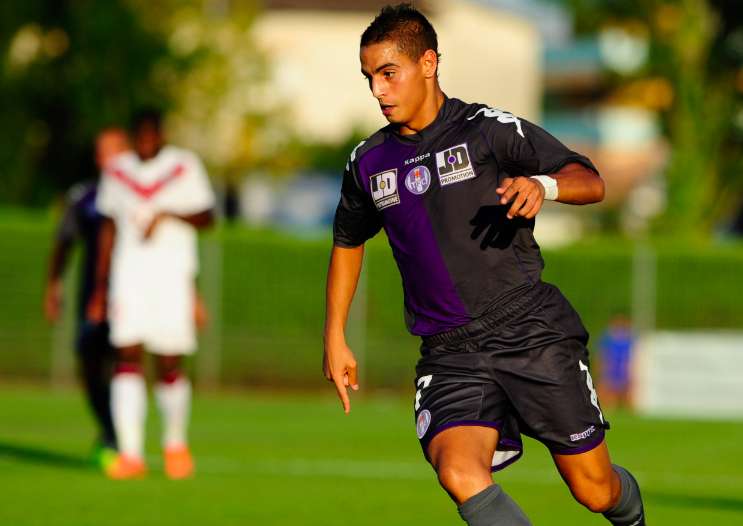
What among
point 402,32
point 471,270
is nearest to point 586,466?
point 471,270

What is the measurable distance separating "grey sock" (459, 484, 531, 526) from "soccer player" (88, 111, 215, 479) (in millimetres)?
Answer: 5630

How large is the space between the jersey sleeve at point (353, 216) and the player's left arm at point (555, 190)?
69 cm

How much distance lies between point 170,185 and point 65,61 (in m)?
17.6

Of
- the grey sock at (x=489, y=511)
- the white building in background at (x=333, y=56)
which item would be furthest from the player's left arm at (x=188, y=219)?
the white building in background at (x=333, y=56)

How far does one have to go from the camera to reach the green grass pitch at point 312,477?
986cm

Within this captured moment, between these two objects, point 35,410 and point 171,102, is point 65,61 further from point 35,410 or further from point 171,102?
point 35,410

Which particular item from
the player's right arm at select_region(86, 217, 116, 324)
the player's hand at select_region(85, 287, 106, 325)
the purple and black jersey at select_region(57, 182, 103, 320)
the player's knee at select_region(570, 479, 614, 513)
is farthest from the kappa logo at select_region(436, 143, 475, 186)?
the purple and black jersey at select_region(57, 182, 103, 320)

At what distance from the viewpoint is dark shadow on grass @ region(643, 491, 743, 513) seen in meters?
10.7

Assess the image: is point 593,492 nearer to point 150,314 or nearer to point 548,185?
point 548,185

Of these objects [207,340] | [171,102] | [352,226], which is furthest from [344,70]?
[352,226]

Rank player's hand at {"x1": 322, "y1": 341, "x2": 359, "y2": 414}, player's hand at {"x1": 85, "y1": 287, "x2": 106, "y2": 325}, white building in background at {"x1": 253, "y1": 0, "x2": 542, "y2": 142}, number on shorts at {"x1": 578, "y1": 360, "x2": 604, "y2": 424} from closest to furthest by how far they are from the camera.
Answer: number on shorts at {"x1": 578, "y1": 360, "x2": 604, "y2": 424} < player's hand at {"x1": 322, "y1": 341, "x2": 359, "y2": 414} < player's hand at {"x1": 85, "y1": 287, "x2": 106, "y2": 325} < white building in background at {"x1": 253, "y1": 0, "x2": 542, "y2": 142}

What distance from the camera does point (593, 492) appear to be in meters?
6.87

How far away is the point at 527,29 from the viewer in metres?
56.2

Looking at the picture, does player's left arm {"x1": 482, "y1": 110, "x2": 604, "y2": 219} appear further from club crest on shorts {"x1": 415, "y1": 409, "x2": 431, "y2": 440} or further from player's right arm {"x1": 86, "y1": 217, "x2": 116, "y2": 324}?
player's right arm {"x1": 86, "y1": 217, "x2": 116, "y2": 324}
